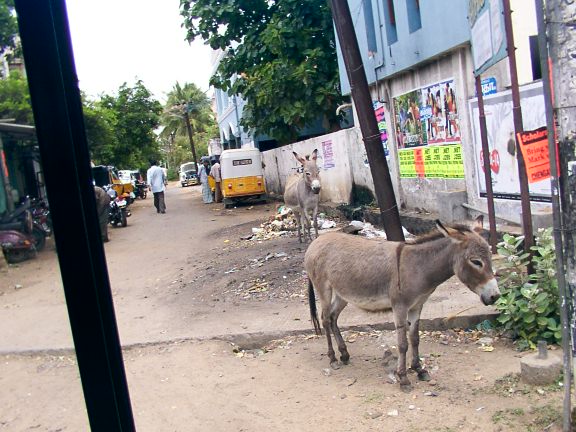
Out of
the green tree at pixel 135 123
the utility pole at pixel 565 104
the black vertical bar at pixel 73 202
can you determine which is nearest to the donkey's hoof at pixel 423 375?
the utility pole at pixel 565 104

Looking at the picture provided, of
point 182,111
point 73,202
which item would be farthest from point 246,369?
point 182,111

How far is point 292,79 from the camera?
17469 mm

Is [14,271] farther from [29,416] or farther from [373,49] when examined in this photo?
[373,49]

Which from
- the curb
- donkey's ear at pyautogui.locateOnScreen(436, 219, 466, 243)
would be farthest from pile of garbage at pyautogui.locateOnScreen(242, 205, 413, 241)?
donkey's ear at pyautogui.locateOnScreen(436, 219, 466, 243)

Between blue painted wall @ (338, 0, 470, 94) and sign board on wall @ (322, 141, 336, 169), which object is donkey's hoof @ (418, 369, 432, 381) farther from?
sign board on wall @ (322, 141, 336, 169)

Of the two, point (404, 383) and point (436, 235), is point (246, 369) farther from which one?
point (436, 235)

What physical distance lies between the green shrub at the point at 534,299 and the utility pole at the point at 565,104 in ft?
5.76

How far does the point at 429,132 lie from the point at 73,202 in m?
9.36

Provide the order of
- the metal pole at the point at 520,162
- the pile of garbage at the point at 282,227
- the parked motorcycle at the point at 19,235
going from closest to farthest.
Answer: the parked motorcycle at the point at 19,235
the metal pole at the point at 520,162
the pile of garbage at the point at 282,227

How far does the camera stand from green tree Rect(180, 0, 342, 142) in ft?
57.6

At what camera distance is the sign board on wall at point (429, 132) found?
9.66m

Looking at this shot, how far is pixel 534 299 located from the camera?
4.88 metres

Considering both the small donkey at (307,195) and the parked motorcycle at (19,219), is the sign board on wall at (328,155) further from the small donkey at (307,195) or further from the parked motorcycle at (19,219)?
the parked motorcycle at (19,219)

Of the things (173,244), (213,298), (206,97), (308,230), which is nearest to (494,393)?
(213,298)
